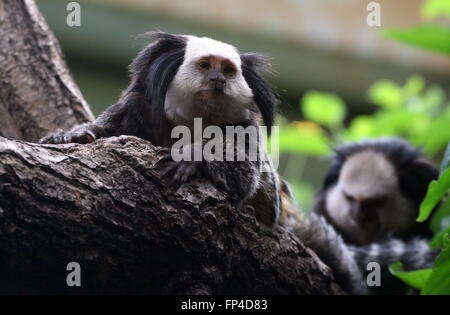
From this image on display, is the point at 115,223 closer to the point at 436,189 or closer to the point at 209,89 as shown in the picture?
the point at 209,89

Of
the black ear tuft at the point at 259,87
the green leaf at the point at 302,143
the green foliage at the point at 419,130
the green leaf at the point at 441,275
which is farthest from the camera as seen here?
the green leaf at the point at 302,143

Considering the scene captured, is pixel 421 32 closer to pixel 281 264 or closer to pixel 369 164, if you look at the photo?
pixel 281 264

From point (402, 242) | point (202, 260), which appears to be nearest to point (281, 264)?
point (202, 260)

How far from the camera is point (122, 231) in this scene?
8.66 ft

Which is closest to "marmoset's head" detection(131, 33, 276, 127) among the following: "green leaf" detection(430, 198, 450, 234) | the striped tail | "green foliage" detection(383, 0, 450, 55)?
"green foliage" detection(383, 0, 450, 55)

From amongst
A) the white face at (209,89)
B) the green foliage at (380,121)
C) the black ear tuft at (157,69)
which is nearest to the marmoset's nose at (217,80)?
the white face at (209,89)

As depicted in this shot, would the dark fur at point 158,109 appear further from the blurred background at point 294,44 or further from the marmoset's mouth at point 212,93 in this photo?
the blurred background at point 294,44

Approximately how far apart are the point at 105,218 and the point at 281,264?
112 centimetres

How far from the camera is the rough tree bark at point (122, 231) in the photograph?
8.07ft

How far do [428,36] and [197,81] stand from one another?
4.12ft

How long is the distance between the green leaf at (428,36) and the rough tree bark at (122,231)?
1.25m

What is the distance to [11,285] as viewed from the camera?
267 centimetres

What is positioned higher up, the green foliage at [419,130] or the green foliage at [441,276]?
the green foliage at [419,130]

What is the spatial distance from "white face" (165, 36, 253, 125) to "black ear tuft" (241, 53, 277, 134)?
0.07 metres
